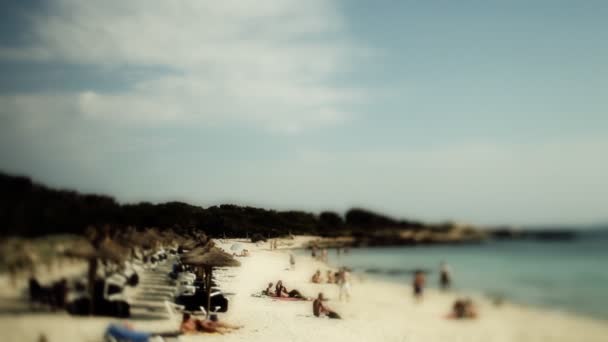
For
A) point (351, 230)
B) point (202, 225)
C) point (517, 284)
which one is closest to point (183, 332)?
point (202, 225)

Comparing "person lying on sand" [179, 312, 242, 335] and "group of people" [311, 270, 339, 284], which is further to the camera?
"group of people" [311, 270, 339, 284]

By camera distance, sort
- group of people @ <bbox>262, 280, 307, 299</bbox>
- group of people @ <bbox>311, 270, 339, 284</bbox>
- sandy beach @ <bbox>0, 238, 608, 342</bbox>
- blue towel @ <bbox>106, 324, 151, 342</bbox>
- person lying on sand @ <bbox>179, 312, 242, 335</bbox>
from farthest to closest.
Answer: group of people @ <bbox>311, 270, 339, 284</bbox> → group of people @ <bbox>262, 280, 307, 299</bbox> → person lying on sand @ <bbox>179, 312, 242, 335</bbox> → sandy beach @ <bbox>0, 238, 608, 342</bbox> → blue towel @ <bbox>106, 324, 151, 342</bbox>

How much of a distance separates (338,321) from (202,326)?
434cm

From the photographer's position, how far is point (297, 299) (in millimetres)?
16031

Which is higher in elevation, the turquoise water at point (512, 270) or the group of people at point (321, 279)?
the group of people at point (321, 279)

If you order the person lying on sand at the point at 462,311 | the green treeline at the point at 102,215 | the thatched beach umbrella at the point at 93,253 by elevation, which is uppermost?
the green treeline at the point at 102,215

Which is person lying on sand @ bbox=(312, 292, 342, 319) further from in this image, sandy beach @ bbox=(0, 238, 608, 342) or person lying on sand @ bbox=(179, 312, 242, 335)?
person lying on sand @ bbox=(179, 312, 242, 335)

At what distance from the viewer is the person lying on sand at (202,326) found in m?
9.83

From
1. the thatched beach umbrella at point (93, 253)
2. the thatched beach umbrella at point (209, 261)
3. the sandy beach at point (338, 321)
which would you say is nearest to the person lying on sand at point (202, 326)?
the sandy beach at point (338, 321)

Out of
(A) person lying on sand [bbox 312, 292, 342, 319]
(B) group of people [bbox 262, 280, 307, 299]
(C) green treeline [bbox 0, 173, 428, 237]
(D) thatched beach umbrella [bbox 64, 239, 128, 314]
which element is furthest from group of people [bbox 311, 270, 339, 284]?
(D) thatched beach umbrella [bbox 64, 239, 128, 314]

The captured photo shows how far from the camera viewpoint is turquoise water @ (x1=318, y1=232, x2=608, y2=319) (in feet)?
76.9

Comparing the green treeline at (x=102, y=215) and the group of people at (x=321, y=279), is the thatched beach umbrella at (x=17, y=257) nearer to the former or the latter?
the green treeline at (x=102, y=215)

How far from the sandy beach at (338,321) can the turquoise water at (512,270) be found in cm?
401

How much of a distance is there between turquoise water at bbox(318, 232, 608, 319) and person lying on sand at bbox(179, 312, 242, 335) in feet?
49.8
